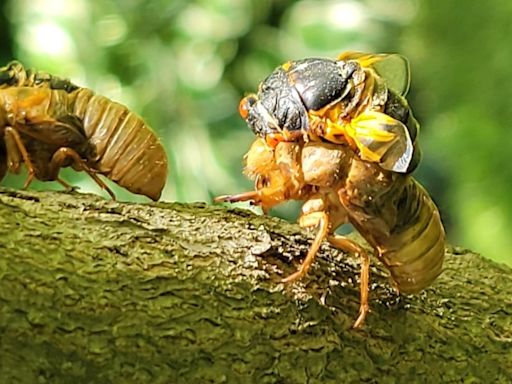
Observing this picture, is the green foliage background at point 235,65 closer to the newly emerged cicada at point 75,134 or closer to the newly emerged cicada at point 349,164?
the newly emerged cicada at point 75,134

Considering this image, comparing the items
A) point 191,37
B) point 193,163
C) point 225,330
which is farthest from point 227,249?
point 191,37

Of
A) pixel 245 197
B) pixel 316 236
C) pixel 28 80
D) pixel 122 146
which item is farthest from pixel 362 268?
pixel 28 80

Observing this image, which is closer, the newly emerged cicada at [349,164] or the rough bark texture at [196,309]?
the rough bark texture at [196,309]

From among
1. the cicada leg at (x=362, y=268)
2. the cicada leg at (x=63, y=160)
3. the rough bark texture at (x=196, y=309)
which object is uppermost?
the cicada leg at (x=63, y=160)

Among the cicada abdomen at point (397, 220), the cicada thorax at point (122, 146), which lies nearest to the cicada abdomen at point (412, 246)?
the cicada abdomen at point (397, 220)

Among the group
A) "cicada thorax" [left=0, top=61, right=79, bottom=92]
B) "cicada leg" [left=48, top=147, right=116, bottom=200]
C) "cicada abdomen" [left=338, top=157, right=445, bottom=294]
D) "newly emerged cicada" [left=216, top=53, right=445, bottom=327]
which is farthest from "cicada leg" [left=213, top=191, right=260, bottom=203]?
"cicada thorax" [left=0, top=61, right=79, bottom=92]

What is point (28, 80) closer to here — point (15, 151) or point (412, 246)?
point (15, 151)

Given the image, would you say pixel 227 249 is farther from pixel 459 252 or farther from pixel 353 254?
pixel 459 252
